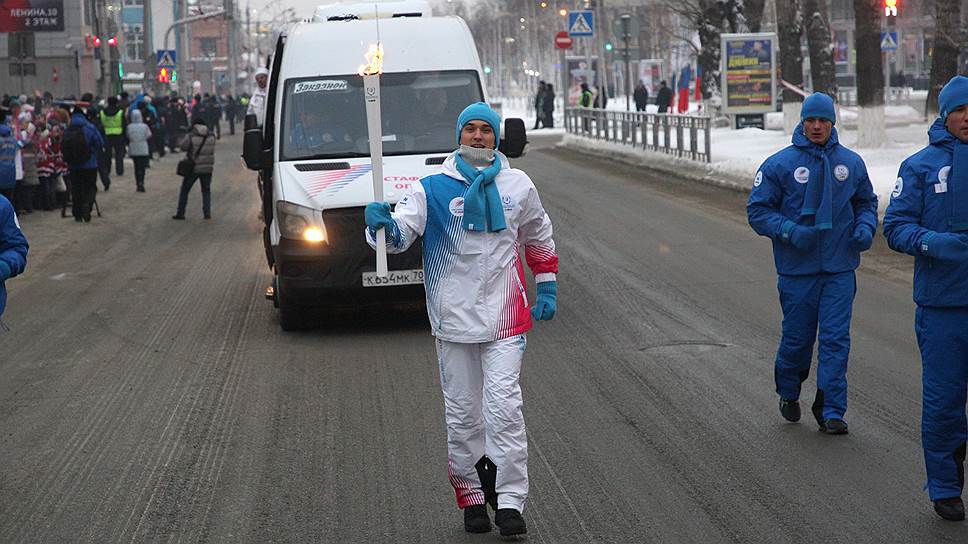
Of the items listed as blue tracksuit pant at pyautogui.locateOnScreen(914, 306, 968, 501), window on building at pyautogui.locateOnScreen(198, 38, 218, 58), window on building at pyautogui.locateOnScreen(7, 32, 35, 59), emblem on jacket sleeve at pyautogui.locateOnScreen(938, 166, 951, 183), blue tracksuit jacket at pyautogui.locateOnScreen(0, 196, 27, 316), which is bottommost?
blue tracksuit pant at pyautogui.locateOnScreen(914, 306, 968, 501)

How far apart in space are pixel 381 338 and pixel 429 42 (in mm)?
2959

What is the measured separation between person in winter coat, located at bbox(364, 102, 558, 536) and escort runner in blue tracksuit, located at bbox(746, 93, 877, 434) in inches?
84.0

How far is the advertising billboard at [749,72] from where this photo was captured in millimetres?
33188

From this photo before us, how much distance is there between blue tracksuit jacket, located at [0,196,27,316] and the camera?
6.95 metres

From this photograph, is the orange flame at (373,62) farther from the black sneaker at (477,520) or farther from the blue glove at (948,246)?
the blue glove at (948,246)

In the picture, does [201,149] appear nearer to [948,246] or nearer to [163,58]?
[948,246]

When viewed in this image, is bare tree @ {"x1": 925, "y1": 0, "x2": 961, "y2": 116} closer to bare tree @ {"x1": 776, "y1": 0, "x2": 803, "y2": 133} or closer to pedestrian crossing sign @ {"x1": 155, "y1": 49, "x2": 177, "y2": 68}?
bare tree @ {"x1": 776, "y1": 0, "x2": 803, "y2": 133}

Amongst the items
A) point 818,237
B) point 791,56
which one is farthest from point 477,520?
point 791,56

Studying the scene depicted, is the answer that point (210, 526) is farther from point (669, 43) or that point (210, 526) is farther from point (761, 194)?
point (669, 43)

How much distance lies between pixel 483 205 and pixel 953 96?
201 centimetres

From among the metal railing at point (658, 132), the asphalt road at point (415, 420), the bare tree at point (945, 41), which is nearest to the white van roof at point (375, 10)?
the asphalt road at point (415, 420)

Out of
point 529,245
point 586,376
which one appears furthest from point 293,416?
point 529,245

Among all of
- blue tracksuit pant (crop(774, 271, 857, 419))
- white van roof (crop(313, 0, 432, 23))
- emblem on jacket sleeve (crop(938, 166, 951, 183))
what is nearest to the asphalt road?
blue tracksuit pant (crop(774, 271, 857, 419))

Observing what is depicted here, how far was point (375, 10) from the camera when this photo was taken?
543 inches
